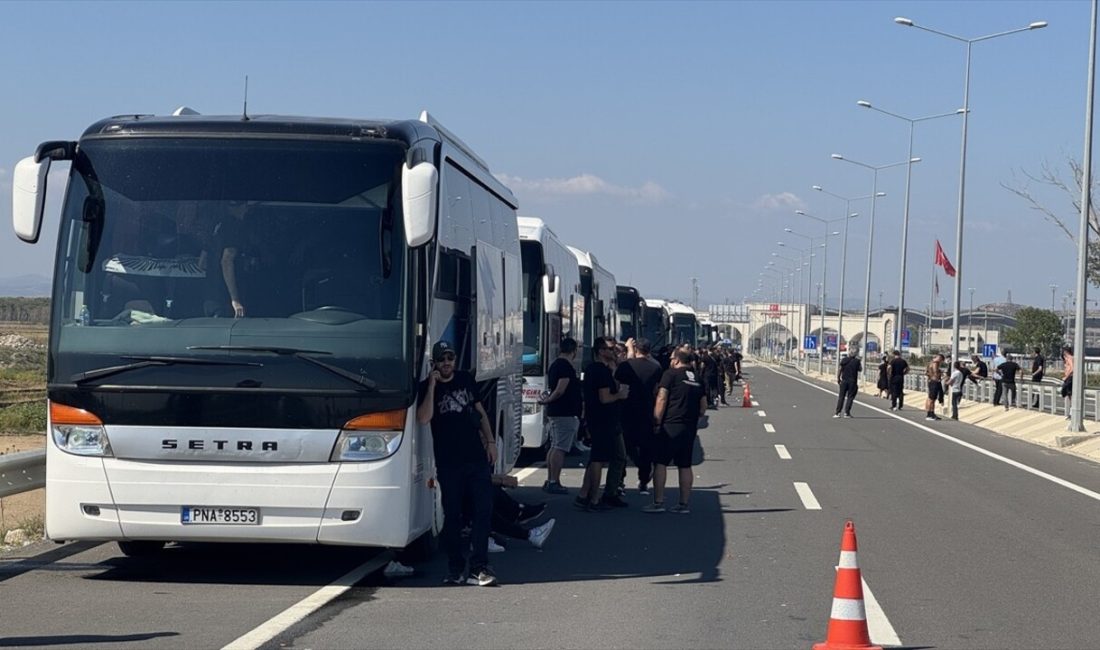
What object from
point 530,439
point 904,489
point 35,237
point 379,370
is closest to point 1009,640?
point 379,370

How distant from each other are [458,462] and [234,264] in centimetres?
211

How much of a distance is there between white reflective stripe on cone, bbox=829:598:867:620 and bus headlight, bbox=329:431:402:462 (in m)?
3.31

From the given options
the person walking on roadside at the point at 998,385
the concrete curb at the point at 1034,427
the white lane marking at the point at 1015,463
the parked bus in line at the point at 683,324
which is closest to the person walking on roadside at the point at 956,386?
the concrete curb at the point at 1034,427

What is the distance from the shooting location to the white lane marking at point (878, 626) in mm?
8383

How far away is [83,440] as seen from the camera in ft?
32.0

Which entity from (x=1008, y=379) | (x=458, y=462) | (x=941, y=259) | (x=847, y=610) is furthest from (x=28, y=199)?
→ (x=941, y=259)

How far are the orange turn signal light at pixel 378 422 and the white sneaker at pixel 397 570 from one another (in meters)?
1.30

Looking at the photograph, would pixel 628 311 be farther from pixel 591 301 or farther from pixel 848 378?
pixel 591 301

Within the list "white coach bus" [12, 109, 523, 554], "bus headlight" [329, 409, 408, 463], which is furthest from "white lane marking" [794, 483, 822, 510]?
"bus headlight" [329, 409, 408, 463]

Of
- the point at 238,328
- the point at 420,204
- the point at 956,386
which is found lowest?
the point at 956,386

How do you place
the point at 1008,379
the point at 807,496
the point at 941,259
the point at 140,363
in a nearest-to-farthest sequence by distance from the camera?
the point at 140,363 < the point at 807,496 < the point at 1008,379 < the point at 941,259

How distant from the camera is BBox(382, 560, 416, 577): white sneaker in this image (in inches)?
413

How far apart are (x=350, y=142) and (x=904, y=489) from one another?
10.6 m

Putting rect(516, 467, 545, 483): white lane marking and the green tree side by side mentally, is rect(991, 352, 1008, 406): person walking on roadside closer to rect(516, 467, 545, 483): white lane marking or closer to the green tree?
rect(516, 467, 545, 483): white lane marking
